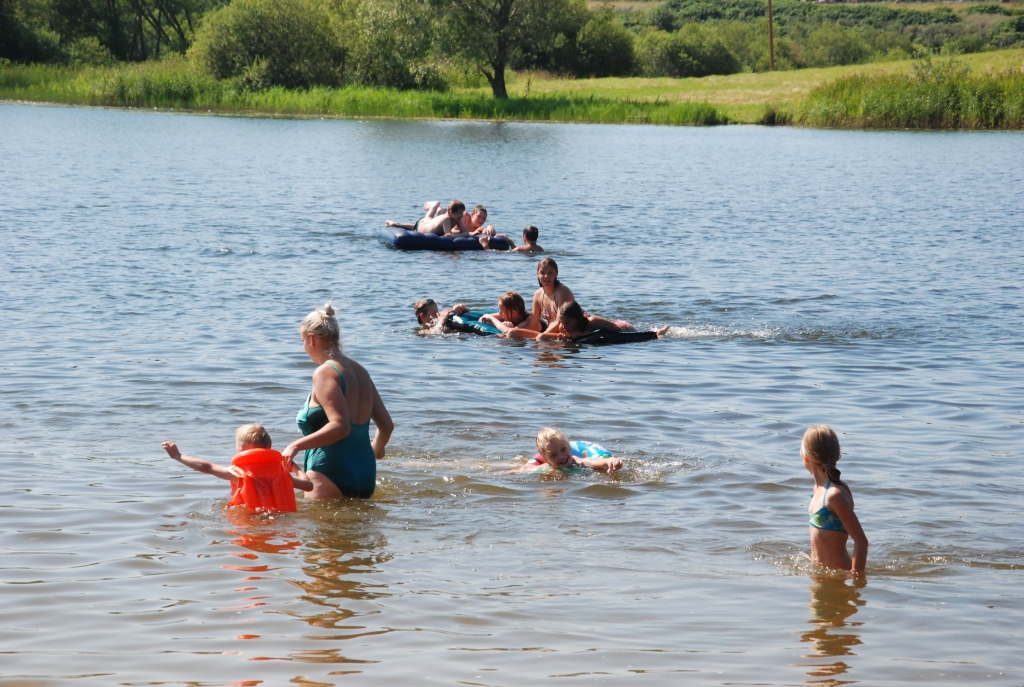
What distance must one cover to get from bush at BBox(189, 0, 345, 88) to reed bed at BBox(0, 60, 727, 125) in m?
1.47

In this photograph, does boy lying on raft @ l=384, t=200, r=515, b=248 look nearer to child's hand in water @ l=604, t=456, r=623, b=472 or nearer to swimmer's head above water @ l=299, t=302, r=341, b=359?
child's hand in water @ l=604, t=456, r=623, b=472

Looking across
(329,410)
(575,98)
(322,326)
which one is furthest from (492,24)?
(329,410)

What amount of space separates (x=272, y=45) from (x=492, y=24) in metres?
12.5

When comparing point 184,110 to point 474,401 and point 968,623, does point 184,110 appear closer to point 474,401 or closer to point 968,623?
point 474,401

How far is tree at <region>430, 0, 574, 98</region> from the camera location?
54.0 m

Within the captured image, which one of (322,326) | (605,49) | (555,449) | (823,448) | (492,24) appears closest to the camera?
(823,448)

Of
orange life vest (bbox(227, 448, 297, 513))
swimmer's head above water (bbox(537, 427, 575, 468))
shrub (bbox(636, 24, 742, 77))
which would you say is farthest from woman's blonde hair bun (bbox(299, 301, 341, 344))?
shrub (bbox(636, 24, 742, 77))

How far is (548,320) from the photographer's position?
40.8 ft

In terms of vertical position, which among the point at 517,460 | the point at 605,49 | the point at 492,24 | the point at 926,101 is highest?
the point at 605,49

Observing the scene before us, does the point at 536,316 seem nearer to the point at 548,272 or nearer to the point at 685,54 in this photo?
the point at 548,272

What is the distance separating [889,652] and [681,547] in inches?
64.3

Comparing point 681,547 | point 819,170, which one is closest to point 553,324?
point 681,547

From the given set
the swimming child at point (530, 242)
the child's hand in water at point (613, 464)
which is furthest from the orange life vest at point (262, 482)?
the swimming child at point (530, 242)

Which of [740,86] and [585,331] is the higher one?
[740,86]
